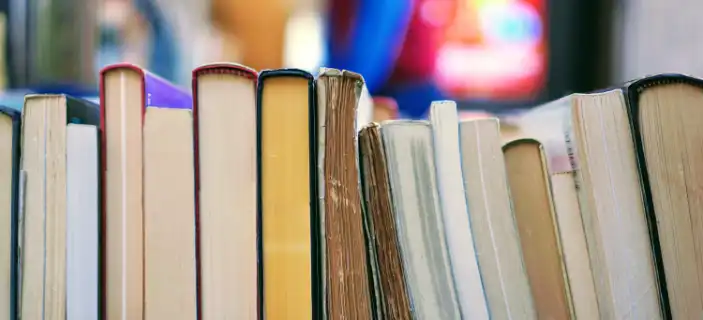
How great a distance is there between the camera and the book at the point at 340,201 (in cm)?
35

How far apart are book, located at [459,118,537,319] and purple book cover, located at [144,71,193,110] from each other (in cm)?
20

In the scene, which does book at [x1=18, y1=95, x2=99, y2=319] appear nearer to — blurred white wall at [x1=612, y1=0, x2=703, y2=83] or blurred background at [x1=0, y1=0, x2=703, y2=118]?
blurred white wall at [x1=612, y1=0, x2=703, y2=83]

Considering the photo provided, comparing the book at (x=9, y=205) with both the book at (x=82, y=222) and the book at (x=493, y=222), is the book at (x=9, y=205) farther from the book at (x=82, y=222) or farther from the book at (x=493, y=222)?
the book at (x=493, y=222)

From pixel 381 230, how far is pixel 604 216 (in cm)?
14

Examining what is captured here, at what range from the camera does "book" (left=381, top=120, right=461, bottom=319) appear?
36 centimetres

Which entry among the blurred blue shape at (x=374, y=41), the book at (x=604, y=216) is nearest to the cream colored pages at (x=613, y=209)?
the book at (x=604, y=216)

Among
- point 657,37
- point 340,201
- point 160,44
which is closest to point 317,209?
point 340,201

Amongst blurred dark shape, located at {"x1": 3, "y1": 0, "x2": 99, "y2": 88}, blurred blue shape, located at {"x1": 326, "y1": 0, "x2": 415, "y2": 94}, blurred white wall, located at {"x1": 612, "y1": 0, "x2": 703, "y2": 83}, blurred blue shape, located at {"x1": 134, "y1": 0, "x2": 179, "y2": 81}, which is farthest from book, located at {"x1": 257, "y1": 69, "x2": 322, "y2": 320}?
blurred blue shape, located at {"x1": 326, "y1": 0, "x2": 415, "y2": 94}

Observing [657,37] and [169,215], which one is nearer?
[169,215]

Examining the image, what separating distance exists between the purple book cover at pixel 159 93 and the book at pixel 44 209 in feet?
0.17

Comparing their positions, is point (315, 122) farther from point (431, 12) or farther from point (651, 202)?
point (431, 12)

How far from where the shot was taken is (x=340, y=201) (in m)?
0.36

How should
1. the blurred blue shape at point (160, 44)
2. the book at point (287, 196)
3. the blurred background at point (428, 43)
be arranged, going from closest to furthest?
the book at point (287, 196) < the blurred blue shape at point (160, 44) < the blurred background at point (428, 43)

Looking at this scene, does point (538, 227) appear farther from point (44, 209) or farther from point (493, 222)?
point (44, 209)
